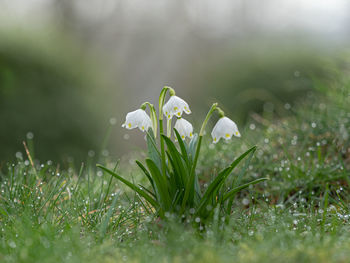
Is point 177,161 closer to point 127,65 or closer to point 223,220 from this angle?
point 223,220

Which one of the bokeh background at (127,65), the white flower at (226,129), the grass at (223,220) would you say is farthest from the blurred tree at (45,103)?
the white flower at (226,129)

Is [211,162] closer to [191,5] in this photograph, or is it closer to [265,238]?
[265,238]

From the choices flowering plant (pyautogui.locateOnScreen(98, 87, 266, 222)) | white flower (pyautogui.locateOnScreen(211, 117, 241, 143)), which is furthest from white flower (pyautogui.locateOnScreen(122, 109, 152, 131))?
white flower (pyautogui.locateOnScreen(211, 117, 241, 143))

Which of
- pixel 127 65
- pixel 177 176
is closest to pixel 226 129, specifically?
pixel 177 176

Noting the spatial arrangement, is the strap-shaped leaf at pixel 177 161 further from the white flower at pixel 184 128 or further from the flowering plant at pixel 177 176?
the white flower at pixel 184 128

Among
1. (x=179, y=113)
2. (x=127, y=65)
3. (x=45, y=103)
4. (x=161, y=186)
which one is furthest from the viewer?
(x=127, y=65)

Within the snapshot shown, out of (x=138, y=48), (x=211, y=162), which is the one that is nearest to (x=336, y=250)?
(x=211, y=162)

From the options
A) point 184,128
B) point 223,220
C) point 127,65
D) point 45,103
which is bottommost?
point 223,220
